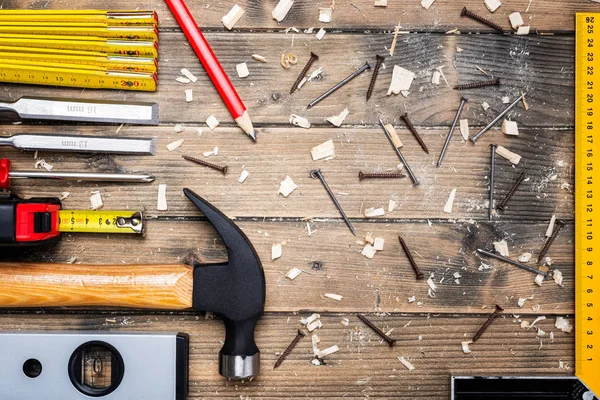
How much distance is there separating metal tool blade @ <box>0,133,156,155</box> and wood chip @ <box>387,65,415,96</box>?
725 millimetres

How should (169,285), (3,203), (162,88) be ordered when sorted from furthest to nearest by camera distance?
1. (162,88)
2. (169,285)
3. (3,203)

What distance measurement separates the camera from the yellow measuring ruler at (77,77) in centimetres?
153

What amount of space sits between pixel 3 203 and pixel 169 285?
469mm

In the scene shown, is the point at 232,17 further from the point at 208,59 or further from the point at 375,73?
the point at 375,73

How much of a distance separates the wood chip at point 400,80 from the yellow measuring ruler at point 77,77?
70cm

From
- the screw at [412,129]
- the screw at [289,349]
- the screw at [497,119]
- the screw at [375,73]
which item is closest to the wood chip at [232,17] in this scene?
Answer: the screw at [375,73]

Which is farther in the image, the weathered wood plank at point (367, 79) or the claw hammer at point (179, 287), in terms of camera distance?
the weathered wood plank at point (367, 79)

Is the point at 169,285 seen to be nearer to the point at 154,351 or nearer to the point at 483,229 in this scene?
the point at 154,351

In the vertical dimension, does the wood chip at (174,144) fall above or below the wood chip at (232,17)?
below

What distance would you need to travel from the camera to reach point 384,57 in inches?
62.9

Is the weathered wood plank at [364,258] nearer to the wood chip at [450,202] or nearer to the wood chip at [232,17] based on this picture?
the wood chip at [450,202]

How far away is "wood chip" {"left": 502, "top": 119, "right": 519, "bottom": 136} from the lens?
5.24 ft

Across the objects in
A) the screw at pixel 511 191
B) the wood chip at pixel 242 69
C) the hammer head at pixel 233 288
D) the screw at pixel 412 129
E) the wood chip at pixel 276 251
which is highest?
the wood chip at pixel 242 69

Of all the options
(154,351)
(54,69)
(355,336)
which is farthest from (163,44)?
(355,336)
